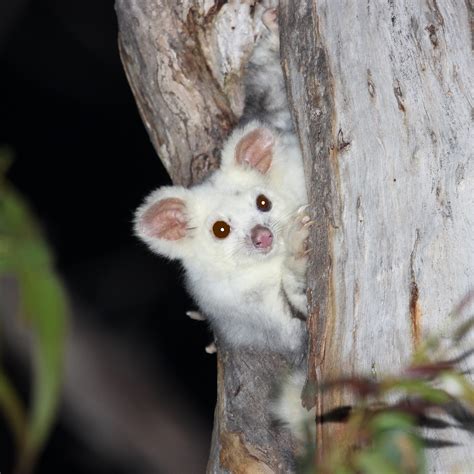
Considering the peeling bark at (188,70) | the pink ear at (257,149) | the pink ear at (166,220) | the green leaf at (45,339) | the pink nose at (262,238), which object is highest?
the peeling bark at (188,70)

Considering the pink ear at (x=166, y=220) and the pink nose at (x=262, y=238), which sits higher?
the pink ear at (x=166, y=220)

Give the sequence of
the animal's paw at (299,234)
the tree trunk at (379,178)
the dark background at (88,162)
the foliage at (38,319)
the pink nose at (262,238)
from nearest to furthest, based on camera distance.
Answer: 1. the foliage at (38,319)
2. the tree trunk at (379,178)
3. the animal's paw at (299,234)
4. the pink nose at (262,238)
5. the dark background at (88,162)

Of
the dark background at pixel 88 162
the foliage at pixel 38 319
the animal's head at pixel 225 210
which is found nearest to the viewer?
the foliage at pixel 38 319

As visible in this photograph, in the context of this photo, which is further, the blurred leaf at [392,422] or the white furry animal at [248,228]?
the white furry animal at [248,228]

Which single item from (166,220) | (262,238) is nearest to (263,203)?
(262,238)

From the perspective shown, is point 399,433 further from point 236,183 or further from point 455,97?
point 236,183

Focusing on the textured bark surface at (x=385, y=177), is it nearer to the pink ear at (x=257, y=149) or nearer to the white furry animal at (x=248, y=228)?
the white furry animal at (x=248, y=228)

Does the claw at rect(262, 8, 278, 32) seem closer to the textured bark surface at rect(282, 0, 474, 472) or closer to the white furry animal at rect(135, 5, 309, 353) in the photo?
the white furry animal at rect(135, 5, 309, 353)

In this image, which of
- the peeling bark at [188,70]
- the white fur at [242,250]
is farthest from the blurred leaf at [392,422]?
the peeling bark at [188,70]
